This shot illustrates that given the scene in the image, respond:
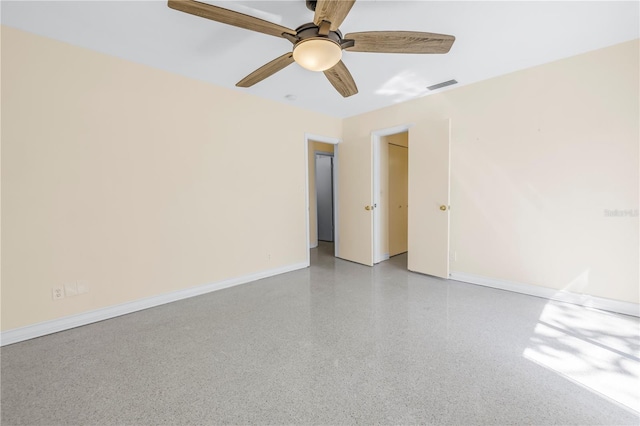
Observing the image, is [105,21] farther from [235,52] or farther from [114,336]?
[114,336]

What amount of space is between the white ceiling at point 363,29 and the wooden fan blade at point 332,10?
1.32 ft

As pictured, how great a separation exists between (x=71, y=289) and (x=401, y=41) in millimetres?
3393

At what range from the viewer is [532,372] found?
1.75 metres

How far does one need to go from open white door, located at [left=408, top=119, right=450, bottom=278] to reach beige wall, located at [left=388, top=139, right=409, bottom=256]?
917 mm

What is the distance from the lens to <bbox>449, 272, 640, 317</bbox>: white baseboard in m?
2.55

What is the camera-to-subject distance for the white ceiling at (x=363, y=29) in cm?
195

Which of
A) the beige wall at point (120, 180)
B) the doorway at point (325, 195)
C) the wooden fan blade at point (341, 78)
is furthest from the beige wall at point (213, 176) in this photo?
the doorway at point (325, 195)

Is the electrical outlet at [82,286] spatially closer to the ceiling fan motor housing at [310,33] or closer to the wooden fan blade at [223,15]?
the wooden fan blade at [223,15]

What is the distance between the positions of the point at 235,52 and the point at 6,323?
2.95 m

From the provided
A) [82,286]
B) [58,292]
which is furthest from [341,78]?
[58,292]

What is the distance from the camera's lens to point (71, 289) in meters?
2.45

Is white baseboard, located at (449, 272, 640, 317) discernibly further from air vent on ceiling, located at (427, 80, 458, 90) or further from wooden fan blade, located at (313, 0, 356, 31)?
wooden fan blade, located at (313, 0, 356, 31)

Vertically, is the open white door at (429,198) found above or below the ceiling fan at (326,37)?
below

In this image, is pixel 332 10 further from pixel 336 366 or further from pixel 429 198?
pixel 429 198
